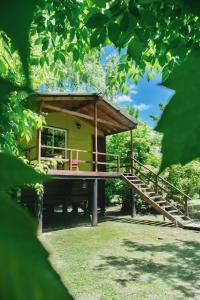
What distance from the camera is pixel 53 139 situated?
1873 cm

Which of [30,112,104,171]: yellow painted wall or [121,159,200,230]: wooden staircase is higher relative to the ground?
[30,112,104,171]: yellow painted wall

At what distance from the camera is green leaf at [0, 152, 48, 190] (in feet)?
Answer: 0.70

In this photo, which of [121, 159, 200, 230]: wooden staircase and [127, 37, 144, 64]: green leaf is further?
[121, 159, 200, 230]: wooden staircase

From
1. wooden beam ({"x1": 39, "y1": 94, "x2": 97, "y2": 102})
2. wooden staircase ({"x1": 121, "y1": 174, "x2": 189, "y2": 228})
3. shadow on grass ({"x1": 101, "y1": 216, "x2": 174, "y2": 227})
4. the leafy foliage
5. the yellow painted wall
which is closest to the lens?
wooden beam ({"x1": 39, "y1": 94, "x2": 97, "y2": 102})

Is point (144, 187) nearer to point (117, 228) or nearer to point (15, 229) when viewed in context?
point (117, 228)

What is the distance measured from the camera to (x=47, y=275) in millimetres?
152

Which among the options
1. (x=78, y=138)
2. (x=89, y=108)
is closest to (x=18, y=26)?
(x=89, y=108)

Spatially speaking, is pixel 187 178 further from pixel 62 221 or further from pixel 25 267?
pixel 25 267

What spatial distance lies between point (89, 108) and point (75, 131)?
73.5 inches

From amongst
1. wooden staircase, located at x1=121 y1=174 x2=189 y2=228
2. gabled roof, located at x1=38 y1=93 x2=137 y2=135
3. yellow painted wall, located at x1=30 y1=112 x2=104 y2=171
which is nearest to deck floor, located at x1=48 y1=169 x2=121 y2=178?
wooden staircase, located at x1=121 y1=174 x2=189 y2=228

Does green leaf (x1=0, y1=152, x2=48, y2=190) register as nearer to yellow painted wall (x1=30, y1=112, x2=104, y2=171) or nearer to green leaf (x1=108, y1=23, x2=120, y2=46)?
green leaf (x1=108, y1=23, x2=120, y2=46)

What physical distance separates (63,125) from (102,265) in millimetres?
10577

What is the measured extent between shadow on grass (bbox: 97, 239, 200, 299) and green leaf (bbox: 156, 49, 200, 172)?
26.7ft

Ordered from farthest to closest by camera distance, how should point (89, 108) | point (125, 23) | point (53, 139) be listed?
point (89, 108), point (53, 139), point (125, 23)
